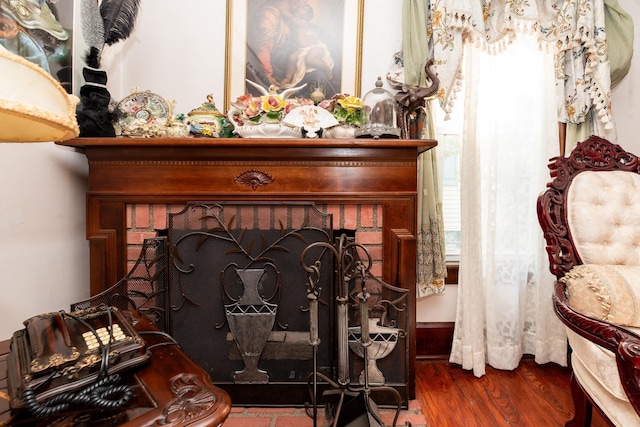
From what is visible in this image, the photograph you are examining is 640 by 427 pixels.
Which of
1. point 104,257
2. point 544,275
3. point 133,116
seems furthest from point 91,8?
point 544,275

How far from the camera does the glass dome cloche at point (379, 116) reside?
1.59 metres

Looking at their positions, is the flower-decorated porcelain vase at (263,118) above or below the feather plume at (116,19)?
below

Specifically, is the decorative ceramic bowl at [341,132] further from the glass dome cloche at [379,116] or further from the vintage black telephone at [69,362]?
the vintage black telephone at [69,362]

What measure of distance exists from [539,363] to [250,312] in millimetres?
1741

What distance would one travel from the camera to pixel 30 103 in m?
0.48

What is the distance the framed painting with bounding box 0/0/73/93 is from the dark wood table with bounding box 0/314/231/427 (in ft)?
3.43

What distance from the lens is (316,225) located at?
62.2 inches

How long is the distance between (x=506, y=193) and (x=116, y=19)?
2.28 metres

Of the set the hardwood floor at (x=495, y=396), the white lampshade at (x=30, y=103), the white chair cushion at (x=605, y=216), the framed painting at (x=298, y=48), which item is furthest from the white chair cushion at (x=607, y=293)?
the white lampshade at (x=30, y=103)

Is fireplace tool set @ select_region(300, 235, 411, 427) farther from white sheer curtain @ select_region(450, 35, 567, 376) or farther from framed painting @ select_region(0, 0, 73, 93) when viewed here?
framed painting @ select_region(0, 0, 73, 93)

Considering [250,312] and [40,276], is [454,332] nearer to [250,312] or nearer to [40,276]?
[250,312]

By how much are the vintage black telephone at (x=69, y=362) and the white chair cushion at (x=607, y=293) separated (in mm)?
1444

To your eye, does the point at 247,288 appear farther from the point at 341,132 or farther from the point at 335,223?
the point at 341,132

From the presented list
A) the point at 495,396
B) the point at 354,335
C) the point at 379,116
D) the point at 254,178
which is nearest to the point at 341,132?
the point at 379,116
